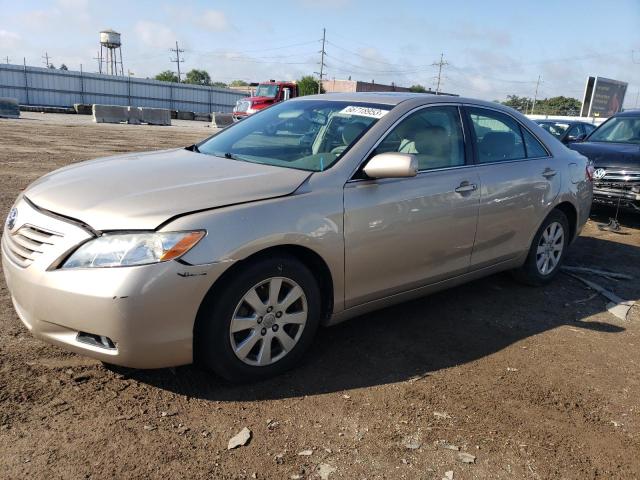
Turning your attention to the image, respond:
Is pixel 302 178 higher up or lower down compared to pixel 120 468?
higher up

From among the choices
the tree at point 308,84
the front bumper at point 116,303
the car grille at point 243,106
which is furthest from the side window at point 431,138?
the tree at point 308,84

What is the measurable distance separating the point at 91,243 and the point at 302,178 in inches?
48.2

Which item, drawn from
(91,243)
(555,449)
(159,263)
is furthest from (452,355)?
(91,243)

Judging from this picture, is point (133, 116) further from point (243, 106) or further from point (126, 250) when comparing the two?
point (126, 250)

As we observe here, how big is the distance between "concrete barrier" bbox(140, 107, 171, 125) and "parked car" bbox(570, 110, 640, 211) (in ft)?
89.6

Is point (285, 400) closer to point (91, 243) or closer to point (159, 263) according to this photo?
point (159, 263)

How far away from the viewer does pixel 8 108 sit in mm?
27094

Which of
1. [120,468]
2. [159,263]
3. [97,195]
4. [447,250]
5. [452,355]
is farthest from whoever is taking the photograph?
[447,250]

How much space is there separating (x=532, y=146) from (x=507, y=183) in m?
0.74

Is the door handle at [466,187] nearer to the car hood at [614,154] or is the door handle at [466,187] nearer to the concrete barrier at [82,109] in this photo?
the car hood at [614,154]

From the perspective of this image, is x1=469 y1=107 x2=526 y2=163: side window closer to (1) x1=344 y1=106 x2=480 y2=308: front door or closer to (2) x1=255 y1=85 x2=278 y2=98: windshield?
(1) x1=344 y1=106 x2=480 y2=308: front door

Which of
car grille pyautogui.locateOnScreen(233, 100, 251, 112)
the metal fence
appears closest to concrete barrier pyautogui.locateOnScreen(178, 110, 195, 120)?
the metal fence

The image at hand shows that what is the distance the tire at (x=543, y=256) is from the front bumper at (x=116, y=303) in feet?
10.7

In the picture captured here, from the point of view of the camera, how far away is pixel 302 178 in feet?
10.6
